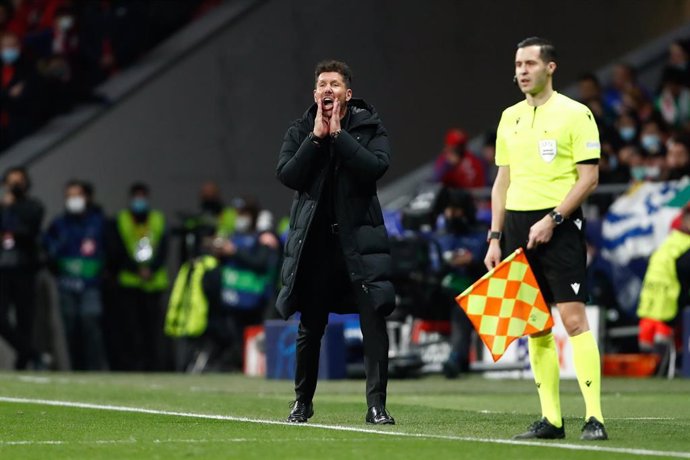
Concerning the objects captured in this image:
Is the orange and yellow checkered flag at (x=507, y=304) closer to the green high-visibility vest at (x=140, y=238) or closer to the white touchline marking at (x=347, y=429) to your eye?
the white touchline marking at (x=347, y=429)

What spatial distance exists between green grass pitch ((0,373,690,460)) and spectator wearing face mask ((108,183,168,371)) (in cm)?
504

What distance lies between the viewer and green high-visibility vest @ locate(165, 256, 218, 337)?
20.8 m

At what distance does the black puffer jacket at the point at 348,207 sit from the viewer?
33.1 ft

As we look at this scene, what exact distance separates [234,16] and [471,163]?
15.3 feet

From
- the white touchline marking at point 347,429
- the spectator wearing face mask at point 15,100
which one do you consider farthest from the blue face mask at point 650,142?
the white touchline marking at point 347,429

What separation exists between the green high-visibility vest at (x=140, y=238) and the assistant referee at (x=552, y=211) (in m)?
12.6

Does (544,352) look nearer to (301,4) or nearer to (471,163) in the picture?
(471,163)

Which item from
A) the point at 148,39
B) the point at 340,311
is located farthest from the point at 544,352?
the point at 148,39

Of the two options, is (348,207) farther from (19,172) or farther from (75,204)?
(75,204)

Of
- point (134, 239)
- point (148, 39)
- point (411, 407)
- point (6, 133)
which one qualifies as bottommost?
point (411, 407)

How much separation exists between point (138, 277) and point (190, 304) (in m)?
1.03

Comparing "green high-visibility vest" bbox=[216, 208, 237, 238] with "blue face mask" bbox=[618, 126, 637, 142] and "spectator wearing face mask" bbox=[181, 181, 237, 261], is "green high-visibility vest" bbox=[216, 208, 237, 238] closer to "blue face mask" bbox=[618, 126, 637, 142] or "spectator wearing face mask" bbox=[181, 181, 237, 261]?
"spectator wearing face mask" bbox=[181, 181, 237, 261]

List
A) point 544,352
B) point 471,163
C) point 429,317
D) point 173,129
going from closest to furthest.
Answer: point 544,352 < point 429,317 < point 471,163 < point 173,129

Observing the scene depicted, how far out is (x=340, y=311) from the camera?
10492 mm
